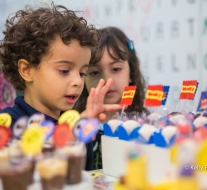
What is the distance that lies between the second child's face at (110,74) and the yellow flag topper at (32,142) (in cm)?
122

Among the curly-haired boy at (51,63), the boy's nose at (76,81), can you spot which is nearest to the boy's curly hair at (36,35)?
the curly-haired boy at (51,63)

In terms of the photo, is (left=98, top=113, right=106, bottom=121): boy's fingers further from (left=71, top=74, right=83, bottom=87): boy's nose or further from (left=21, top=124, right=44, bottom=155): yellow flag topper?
(left=21, top=124, right=44, bottom=155): yellow flag topper

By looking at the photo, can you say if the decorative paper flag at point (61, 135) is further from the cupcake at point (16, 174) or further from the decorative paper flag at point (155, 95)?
the decorative paper flag at point (155, 95)

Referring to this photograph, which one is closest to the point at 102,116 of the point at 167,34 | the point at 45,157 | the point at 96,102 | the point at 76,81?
the point at 96,102

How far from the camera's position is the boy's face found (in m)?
1.49

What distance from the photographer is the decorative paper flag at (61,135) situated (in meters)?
0.88

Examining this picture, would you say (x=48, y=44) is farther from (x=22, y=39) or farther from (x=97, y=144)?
(x=97, y=144)

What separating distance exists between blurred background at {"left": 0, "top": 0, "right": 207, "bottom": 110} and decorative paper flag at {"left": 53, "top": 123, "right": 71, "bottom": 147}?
4.66 ft

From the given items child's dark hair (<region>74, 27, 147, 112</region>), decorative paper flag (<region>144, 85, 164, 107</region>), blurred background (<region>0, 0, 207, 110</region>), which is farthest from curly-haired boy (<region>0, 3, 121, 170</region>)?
blurred background (<region>0, 0, 207, 110</region>)

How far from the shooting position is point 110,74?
2053 mm

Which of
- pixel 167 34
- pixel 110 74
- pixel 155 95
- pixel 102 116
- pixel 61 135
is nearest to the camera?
pixel 61 135

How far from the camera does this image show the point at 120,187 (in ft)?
2.42

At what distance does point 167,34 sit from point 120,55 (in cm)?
59

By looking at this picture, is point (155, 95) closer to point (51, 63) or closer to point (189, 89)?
point (189, 89)
